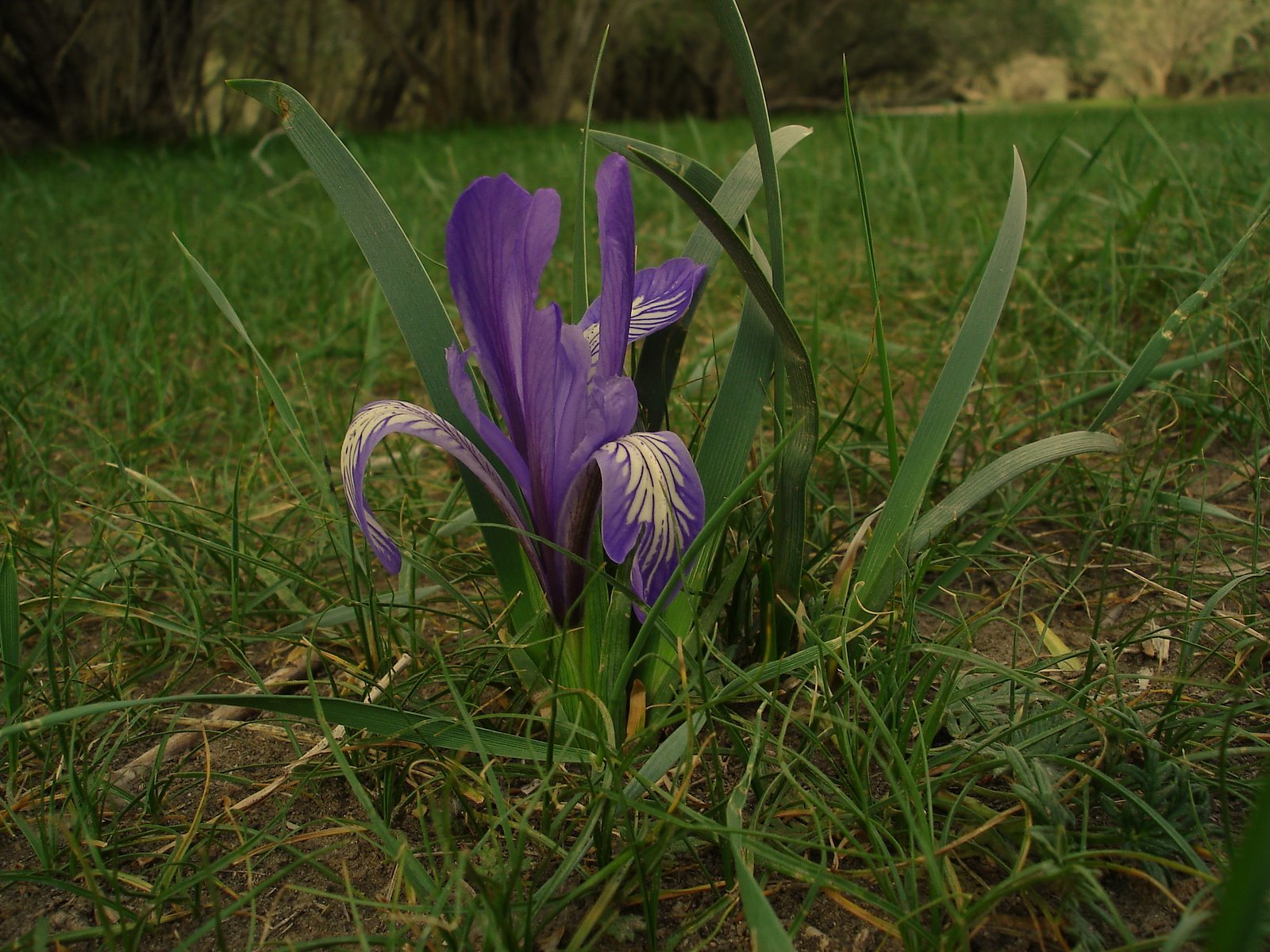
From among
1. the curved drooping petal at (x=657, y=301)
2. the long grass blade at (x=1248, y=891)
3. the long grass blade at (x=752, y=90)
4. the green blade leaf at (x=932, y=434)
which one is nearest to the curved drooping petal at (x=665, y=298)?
the curved drooping petal at (x=657, y=301)

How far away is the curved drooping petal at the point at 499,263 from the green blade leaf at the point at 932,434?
460 mm

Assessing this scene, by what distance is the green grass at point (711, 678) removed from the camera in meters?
0.92

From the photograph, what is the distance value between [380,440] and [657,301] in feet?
1.17

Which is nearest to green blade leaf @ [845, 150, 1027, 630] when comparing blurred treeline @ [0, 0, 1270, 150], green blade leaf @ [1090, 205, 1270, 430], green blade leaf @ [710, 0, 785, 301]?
green blade leaf @ [1090, 205, 1270, 430]

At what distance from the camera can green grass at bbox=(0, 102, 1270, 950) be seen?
916 millimetres

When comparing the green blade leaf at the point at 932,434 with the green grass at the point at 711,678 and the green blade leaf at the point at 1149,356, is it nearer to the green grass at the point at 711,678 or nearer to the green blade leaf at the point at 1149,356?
the green grass at the point at 711,678

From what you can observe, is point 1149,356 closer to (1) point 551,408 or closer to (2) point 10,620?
(1) point 551,408

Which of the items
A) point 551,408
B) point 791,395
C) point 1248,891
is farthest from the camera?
point 791,395

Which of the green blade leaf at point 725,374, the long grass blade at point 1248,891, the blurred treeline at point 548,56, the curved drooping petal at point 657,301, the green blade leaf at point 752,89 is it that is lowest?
the long grass blade at point 1248,891

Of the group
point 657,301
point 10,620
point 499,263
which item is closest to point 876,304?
point 657,301

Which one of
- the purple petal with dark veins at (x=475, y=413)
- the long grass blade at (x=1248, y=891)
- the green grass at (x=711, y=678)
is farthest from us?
the purple petal with dark veins at (x=475, y=413)

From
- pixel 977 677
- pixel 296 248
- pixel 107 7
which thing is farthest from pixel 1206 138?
pixel 107 7

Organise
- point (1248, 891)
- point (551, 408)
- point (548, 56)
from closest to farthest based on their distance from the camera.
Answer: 1. point (1248, 891)
2. point (551, 408)
3. point (548, 56)

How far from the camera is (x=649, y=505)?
3.09 feet
